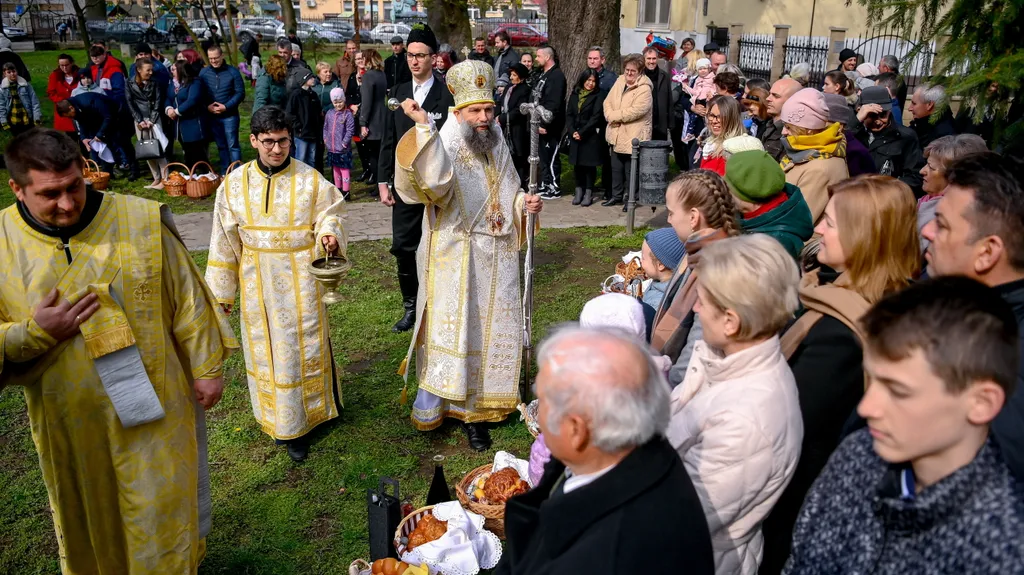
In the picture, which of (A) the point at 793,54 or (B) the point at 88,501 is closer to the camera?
(B) the point at 88,501

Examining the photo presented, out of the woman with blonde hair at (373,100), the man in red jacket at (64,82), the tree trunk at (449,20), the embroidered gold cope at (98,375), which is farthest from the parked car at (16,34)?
the embroidered gold cope at (98,375)

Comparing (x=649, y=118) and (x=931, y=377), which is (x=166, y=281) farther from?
(x=649, y=118)

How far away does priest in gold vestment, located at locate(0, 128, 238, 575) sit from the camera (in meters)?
3.01

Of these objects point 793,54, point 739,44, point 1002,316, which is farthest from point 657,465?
point 739,44

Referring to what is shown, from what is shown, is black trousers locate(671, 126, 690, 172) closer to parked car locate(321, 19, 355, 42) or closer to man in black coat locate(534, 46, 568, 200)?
man in black coat locate(534, 46, 568, 200)

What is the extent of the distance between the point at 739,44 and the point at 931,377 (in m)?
24.6

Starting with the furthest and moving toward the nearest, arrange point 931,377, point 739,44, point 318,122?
point 739,44, point 318,122, point 931,377

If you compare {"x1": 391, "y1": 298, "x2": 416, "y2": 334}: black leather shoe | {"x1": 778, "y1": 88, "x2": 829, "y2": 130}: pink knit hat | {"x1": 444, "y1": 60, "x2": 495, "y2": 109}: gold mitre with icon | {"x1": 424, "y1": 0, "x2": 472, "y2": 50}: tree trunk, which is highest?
{"x1": 424, "y1": 0, "x2": 472, "y2": 50}: tree trunk

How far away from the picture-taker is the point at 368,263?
28.5ft

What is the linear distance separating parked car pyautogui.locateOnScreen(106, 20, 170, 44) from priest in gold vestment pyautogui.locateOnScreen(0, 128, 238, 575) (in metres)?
31.2

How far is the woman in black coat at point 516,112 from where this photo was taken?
11.4 metres

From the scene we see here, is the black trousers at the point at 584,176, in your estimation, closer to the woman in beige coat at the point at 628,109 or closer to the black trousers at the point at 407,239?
the woman in beige coat at the point at 628,109

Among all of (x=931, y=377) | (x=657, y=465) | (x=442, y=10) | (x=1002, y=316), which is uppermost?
(x=442, y=10)

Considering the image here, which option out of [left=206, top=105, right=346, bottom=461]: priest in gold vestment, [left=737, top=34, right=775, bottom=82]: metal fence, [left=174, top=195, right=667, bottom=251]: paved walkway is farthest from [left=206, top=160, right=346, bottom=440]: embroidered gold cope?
[left=737, top=34, right=775, bottom=82]: metal fence
